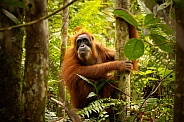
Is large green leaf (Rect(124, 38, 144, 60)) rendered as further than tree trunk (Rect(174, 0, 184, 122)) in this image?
Yes

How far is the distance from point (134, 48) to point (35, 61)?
2.24 ft

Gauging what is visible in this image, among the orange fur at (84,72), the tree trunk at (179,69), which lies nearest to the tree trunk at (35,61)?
the tree trunk at (179,69)

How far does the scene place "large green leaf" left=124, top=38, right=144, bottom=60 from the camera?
7.13ft

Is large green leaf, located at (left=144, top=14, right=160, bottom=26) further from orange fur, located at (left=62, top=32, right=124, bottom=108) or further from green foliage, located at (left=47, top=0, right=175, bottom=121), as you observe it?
orange fur, located at (left=62, top=32, right=124, bottom=108)

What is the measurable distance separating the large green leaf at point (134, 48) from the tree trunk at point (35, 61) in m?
0.57

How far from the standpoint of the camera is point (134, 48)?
2.21 metres

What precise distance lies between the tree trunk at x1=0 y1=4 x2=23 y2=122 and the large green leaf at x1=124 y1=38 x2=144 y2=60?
784 mm

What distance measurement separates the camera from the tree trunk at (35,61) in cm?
212

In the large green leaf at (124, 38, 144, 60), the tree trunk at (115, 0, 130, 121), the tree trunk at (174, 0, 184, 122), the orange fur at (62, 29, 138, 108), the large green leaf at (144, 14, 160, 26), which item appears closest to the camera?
the tree trunk at (174, 0, 184, 122)

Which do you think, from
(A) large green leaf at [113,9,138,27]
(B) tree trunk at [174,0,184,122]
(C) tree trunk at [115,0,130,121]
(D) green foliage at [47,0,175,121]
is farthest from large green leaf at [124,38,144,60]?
(C) tree trunk at [115,0,130,121]

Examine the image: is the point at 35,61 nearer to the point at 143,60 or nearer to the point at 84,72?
the point at 84,72

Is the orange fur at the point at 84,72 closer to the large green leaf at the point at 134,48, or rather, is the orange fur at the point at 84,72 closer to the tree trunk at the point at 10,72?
the large green leaf at the point at 134,48

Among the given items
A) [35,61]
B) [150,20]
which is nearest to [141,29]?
[150,20]

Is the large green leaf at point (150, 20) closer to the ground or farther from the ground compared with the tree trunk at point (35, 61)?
farther from the ground
